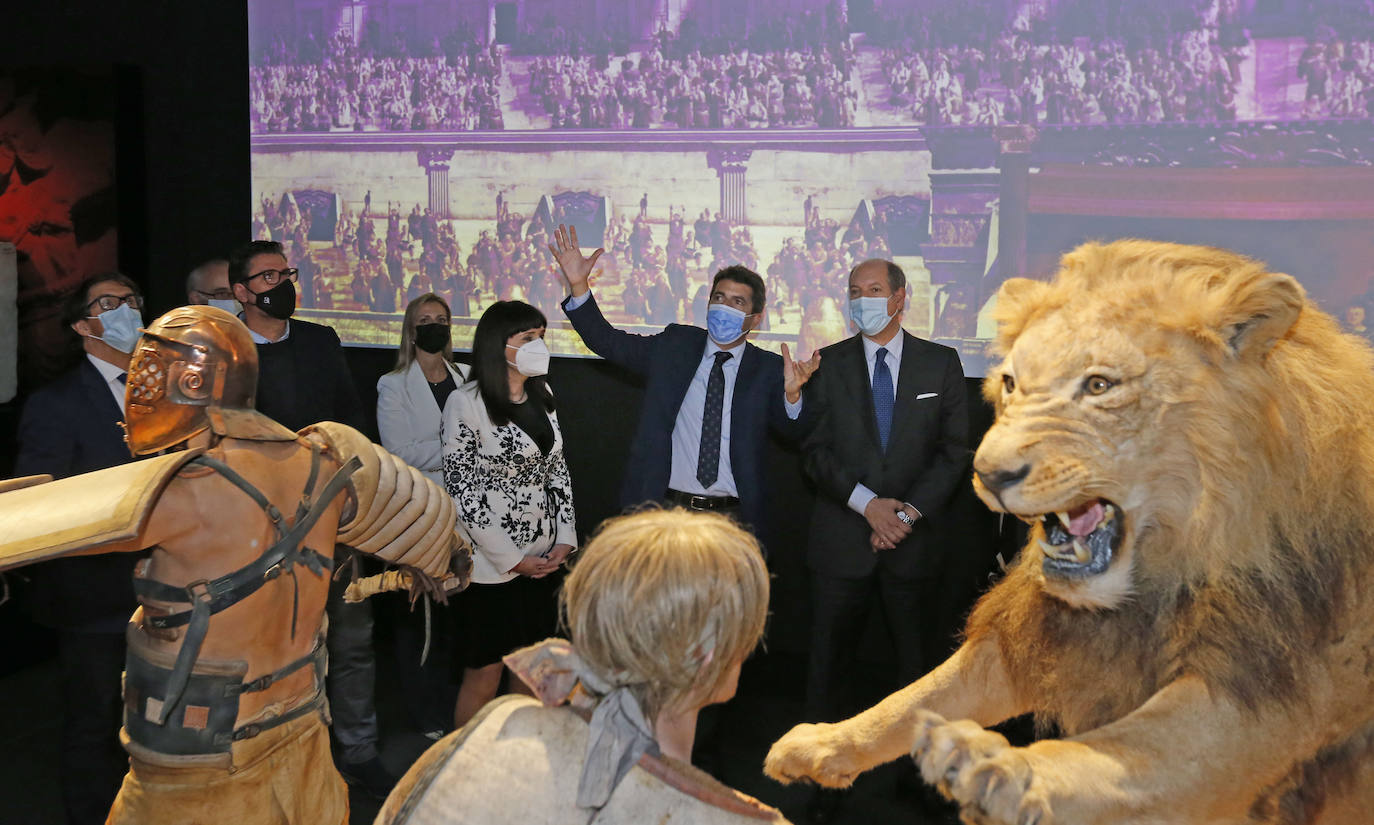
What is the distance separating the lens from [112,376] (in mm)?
3529

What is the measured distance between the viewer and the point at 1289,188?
4.30 meters

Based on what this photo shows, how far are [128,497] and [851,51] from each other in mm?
3754

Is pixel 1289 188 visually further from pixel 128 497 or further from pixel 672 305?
pixel 128 497

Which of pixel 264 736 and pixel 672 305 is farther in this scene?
pixel 672 305

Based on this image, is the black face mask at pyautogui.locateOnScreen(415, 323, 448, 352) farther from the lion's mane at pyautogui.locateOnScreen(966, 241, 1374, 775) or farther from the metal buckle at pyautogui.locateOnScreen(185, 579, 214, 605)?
the lion's mane at pyautogui.locateOnScreen(966, 241, 1374, 775)

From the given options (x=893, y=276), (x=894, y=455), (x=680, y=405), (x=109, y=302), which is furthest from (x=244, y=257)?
(x=894, y=455)

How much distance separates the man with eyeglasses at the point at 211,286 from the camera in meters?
4.72

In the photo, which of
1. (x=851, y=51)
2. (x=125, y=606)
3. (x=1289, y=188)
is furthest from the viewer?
(x=851, y=51)

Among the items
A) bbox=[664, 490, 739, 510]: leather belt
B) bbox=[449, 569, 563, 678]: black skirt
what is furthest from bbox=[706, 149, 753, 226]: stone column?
bbox=[449, 569, 563, 678]: black skirt

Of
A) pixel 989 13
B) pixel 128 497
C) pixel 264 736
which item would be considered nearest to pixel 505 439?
pixel 264 736

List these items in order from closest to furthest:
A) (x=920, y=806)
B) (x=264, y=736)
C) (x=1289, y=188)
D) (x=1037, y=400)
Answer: (x=1037, y=400) → (x=264, y=736) → (x=920, y=806) → (x=1289, y=188)

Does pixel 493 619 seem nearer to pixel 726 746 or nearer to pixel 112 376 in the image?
pixel 726 746

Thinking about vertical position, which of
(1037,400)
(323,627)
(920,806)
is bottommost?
(920,806)

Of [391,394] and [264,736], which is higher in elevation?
[391,394]
